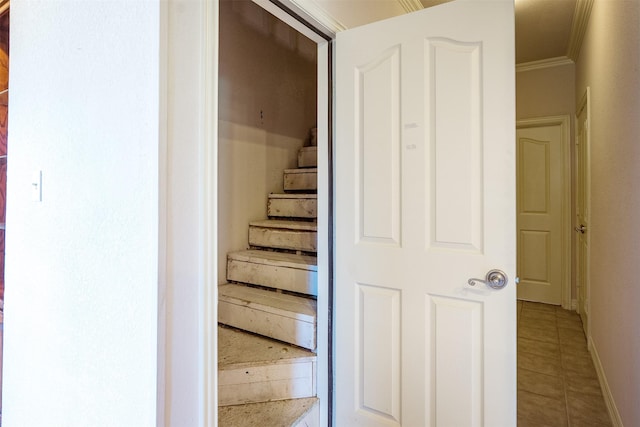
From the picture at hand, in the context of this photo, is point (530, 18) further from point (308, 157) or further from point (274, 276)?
point (274, 276)

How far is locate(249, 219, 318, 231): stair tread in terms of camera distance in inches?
83.5

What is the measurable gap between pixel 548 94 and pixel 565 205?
3.79ft

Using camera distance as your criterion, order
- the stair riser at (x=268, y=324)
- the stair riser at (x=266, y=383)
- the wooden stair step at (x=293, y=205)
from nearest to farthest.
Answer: the stair riser at (x=266, y=383) → the stair riser at (x=268, y=324) → the wooden stair step at (x=293, y=205)

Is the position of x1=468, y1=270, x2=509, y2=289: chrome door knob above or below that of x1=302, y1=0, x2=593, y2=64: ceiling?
below

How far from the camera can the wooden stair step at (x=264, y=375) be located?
159cm

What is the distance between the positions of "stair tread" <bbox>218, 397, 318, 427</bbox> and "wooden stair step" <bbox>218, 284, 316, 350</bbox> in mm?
247

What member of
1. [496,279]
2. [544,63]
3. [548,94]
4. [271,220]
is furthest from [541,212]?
[496,279]

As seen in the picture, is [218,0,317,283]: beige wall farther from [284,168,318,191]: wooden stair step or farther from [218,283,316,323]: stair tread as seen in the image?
[218,283,316,323]: stair tread

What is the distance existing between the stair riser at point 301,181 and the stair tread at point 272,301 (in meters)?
0.84

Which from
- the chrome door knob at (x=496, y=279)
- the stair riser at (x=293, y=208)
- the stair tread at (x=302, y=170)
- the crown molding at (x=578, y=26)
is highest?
the crown molding at (x=578, y=26)

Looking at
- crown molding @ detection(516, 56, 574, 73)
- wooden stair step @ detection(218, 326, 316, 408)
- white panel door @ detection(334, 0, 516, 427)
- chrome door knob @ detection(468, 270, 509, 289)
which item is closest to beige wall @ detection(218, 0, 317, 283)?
wooden stair step @ detection(218, 326, 316, 408)

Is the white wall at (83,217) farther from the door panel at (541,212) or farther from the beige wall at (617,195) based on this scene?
the door panel at (541,212)

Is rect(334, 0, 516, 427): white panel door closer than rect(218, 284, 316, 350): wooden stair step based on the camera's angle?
Yes

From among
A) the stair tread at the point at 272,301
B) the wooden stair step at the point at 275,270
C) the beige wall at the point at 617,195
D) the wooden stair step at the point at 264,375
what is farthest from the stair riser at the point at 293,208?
the beige wall at the point at 617,195
